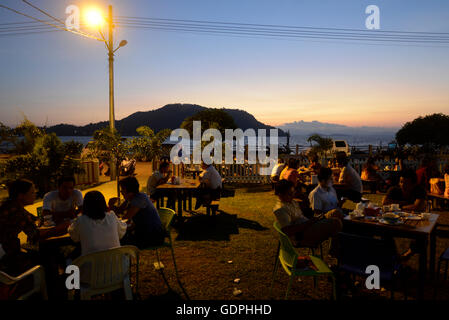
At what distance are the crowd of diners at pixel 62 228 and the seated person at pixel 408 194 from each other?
3.98 m

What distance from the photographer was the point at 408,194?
5230 millimetres

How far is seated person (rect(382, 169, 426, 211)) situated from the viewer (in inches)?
187

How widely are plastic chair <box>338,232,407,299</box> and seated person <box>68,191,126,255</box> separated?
7.87 feet

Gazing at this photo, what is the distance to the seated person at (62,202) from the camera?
4.40 m

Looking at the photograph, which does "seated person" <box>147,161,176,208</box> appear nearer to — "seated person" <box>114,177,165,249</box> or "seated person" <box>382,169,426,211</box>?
"seated person" <box>114,177,165,249</box>

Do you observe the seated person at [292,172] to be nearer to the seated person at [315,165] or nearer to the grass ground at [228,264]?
the grass ground at [228,264]

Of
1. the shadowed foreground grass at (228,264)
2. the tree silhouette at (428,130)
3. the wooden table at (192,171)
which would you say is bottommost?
the shadowed foreground grass at (228,264)

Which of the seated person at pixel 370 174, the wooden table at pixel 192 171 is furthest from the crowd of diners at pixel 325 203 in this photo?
the wooden table at pixel 192 171

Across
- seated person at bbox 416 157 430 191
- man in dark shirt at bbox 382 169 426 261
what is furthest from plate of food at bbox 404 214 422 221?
seated person at bbox 416 157 430 191

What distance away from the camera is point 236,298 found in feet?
12.2

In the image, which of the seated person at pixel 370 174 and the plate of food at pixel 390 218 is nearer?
the plate of food at pixel 390 218
